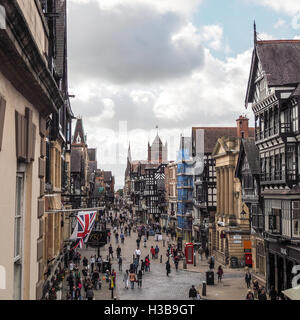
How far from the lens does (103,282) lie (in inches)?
1288

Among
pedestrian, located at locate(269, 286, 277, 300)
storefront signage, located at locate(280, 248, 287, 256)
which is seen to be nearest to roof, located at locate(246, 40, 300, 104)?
storefront signage, located at locate(280, 248, 287, 256)

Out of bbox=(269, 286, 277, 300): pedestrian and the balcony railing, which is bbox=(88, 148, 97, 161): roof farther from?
the balcony railing

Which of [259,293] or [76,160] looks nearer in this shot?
[259,293]

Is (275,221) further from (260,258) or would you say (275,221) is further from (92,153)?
(92,153)

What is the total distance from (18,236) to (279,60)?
24.5 meters

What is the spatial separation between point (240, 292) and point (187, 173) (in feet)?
112

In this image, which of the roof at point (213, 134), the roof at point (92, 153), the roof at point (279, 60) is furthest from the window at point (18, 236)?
the roof at point (92, 153)

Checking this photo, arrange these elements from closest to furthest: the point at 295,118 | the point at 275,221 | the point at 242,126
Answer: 1. the point at 295,118
2. the point at 275,221
3. the point at 242,126

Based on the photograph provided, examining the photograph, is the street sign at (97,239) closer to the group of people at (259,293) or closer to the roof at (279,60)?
the group of people at (259,293)

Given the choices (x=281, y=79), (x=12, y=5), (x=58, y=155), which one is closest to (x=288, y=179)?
(x=281, y=79)

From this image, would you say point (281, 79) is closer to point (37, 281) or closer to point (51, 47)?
point (51, 47)

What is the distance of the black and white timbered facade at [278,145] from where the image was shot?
25.0m

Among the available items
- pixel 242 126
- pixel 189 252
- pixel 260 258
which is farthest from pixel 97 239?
pixel 242 126

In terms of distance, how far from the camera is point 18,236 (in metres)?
7.78
